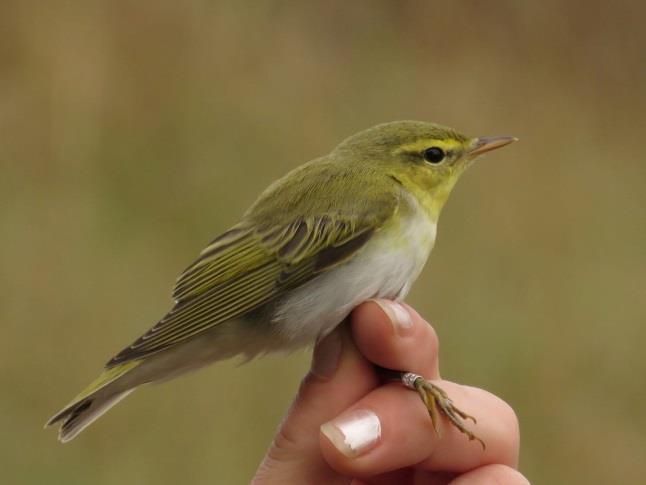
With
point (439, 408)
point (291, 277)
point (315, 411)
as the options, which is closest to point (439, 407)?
point (439, 408)

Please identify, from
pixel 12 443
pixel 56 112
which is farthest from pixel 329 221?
pixel 56 112

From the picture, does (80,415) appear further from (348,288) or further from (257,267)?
(348,288)

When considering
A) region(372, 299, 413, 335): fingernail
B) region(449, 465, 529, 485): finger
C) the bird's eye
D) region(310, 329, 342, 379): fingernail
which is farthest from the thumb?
the bird's eye

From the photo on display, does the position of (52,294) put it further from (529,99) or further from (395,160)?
(529,99)

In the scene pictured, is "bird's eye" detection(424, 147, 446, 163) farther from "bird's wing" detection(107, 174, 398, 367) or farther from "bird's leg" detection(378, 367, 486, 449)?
"bird's leg" detection(378, 367, 486, 449)

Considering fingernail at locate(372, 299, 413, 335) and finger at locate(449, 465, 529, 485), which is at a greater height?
fingernail at locate(372, 299, 413, 335)

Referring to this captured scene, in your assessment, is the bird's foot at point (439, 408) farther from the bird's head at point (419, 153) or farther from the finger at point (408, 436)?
the bird's head at point (419, 153)
